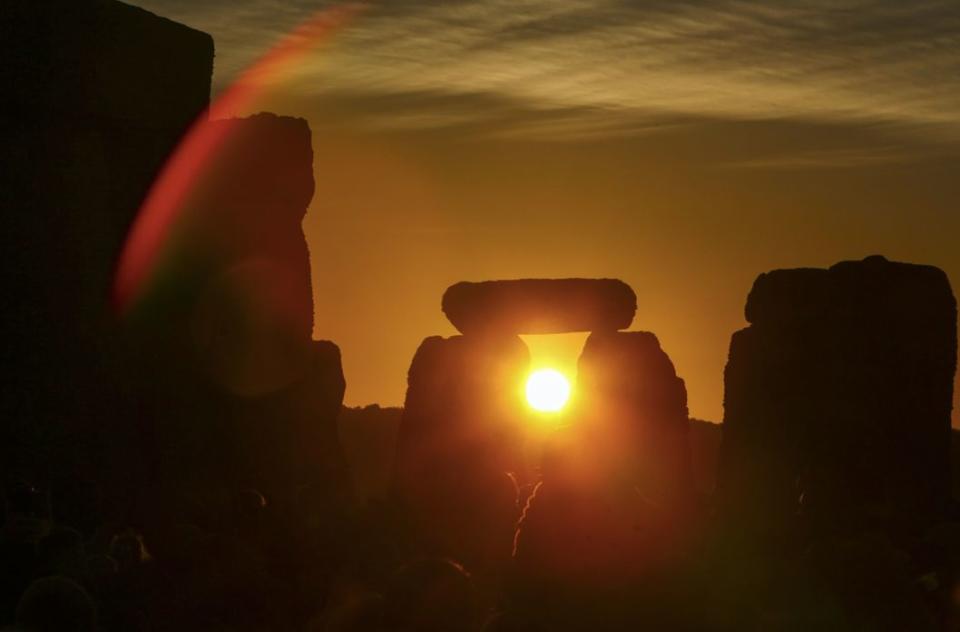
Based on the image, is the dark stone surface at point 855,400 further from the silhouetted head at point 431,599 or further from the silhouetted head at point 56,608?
the silhouetted head at point 56,608

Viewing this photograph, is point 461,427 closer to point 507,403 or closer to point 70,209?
point 507,403

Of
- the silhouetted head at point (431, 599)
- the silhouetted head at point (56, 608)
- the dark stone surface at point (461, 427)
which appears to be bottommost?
the dark stone surface at point (461, 427)

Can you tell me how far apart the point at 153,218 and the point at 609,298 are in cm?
864

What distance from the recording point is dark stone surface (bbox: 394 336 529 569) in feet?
63.9

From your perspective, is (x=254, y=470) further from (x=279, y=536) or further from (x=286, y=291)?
(x=279, y=536)

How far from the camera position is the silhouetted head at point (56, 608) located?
9344 millimetres

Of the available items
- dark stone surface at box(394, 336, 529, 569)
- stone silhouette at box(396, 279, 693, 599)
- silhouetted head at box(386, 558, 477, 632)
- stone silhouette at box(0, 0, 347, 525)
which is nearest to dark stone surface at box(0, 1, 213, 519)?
stone silhouette at box(0, 0, 347, 525)

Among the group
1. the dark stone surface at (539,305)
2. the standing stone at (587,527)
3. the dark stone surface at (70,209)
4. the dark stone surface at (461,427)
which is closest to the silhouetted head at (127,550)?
the dark stone surface at (70,209)

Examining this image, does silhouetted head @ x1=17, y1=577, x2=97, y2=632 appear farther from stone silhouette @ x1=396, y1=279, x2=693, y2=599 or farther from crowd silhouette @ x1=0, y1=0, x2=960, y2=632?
stone silhouette @ x1=396, y1=279, x2=693, y2=599

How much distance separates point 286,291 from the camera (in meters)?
16.8

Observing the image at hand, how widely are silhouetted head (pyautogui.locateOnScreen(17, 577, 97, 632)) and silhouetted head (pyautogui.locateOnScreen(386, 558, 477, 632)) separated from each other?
1.56 m

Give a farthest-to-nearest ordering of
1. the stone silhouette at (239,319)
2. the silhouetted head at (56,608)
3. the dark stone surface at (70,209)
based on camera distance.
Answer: the stone silhouette at (239,319) → the dark stone surface at (70,209) → the silhouetted head at (56,608)

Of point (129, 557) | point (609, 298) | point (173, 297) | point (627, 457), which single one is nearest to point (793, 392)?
point (627, 457)

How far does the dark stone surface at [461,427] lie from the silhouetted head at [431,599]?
819 cm
